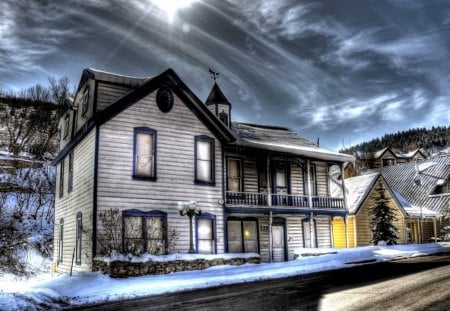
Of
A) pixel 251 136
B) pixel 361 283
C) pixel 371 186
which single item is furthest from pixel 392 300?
pixel 371 186

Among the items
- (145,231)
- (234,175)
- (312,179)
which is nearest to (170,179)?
(145,231)

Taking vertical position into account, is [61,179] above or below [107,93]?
below

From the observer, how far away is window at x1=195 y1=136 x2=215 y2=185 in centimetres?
2216

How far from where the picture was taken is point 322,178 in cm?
2895

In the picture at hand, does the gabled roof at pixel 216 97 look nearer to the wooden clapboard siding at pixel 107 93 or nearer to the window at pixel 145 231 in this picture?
the wooden clapboard siding at pixel 107 93

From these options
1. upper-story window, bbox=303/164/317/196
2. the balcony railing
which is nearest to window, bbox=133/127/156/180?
the balcony railing

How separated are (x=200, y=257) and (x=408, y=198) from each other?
30.3m

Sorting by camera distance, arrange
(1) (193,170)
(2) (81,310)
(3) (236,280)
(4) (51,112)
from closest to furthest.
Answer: (2) (81,310) < (3) (236,280) < (1) (193,170) < (4) (51,112)

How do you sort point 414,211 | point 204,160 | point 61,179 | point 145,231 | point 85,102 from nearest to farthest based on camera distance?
1. point 145,231
2. point 85,102
3. point 204,160
4. point 61,179
5. point 414,211

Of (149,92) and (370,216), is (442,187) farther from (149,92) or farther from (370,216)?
(149,92)

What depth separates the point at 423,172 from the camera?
43312mm

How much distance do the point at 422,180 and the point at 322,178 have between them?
18.8 meters

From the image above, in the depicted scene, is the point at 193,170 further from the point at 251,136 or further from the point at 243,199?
the point at 251,136

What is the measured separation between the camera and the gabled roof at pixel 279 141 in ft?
81.1
